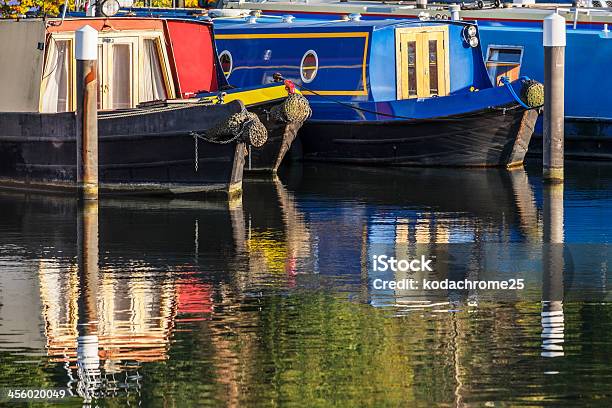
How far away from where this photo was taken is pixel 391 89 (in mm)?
26969

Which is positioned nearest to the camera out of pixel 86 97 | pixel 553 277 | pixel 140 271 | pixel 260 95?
pixel 553 277

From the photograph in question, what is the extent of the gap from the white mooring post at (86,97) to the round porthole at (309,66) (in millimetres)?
7419

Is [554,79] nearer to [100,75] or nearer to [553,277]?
[100,75]

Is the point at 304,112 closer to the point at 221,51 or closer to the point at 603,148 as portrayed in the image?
the point at 221,51

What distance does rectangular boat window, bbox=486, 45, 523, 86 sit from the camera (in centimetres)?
2928

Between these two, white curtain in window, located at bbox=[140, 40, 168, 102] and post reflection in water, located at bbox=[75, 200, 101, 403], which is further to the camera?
white curtain in window, located at bbox=[140, 40, 168, 102]

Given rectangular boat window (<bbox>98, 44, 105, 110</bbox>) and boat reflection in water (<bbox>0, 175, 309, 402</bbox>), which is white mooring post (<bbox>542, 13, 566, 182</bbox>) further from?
rectangular boat window (<bbox>98, 44, 105, 110</bbox>)

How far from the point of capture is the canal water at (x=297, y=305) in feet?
37.0

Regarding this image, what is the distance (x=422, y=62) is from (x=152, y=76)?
19.9 ft

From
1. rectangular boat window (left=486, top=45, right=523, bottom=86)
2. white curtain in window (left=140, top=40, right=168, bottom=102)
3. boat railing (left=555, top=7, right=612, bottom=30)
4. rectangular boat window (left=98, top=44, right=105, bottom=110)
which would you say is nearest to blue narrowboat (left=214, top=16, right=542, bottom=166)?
rectangular boat window (left=486, top=45, right=523, bottom=86)

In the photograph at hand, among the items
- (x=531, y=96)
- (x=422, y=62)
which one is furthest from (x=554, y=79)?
(x=422, y=62)

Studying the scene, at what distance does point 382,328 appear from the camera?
12.9 meters

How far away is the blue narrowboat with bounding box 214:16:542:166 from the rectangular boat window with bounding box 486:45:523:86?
1.69 m

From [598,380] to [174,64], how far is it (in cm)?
1242
